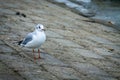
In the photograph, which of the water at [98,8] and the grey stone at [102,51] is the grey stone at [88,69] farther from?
the water at [98,8]

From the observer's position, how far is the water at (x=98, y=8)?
47.1 feet

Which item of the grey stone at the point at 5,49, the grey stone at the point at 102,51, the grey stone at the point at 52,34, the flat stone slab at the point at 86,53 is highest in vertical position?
the grey stone at the point at 5,49

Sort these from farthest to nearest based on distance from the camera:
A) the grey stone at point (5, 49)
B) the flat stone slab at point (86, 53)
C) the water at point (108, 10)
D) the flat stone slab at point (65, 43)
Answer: the water at point (108, 10), the flat stone slab at point (65, 43), the flat stone slab at point (86, 53), the grey stone at point (5, 49)

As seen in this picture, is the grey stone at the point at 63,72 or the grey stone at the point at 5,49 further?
the grey stone at the point at 5,49

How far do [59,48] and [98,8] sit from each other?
7.19 m

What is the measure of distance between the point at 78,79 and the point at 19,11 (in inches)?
251

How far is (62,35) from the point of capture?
34.5 ft

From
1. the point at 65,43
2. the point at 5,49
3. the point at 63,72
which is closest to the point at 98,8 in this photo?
the point at 65,43

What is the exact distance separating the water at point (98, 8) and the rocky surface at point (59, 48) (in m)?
0.91

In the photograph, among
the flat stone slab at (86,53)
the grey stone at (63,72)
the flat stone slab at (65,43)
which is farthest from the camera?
the flat stone slab at (65,43)

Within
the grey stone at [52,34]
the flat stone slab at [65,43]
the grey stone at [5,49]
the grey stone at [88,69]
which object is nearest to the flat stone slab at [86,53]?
the flat stone slab at [65,43]

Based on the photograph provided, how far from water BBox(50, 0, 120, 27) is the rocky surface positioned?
35.7 inches

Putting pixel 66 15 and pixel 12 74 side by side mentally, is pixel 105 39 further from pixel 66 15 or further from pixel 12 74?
pixel 12 74

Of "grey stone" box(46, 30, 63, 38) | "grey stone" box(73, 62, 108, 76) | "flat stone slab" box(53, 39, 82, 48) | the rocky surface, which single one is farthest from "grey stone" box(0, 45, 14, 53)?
"grey stone" box(46, 30, 63, 38)
